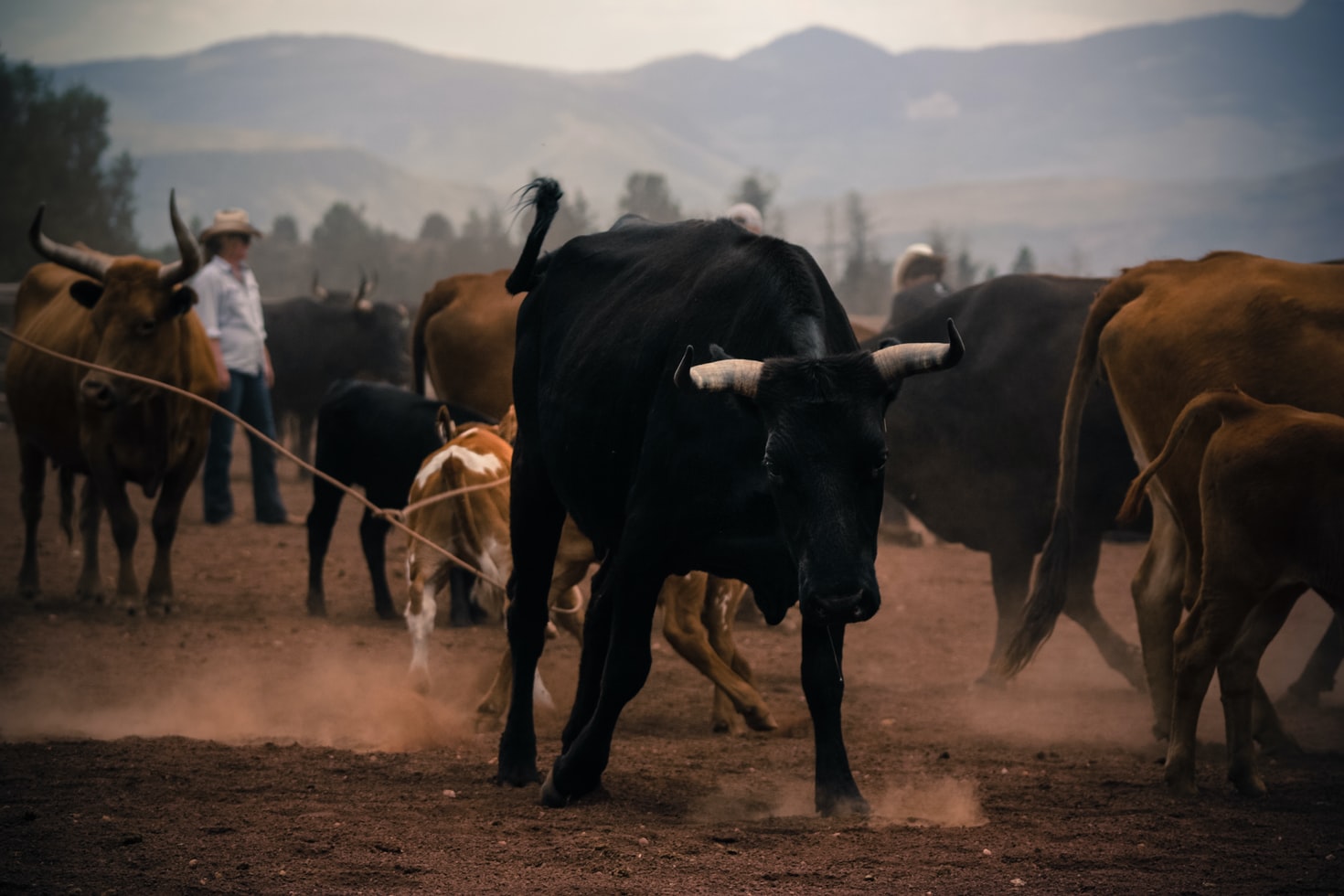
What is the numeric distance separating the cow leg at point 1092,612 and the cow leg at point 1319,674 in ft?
3.04

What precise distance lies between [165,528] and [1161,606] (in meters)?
6.06

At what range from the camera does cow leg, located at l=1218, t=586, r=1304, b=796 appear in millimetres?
4961

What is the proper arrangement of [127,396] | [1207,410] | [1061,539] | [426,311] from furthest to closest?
[426,311], [127,396], [1061,539], [1207,410]

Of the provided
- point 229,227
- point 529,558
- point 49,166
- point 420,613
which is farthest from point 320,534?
point 49,166

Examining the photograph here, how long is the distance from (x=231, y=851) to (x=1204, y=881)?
2655 mm

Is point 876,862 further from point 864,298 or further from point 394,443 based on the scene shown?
point 864,298

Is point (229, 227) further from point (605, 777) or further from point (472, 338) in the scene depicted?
point (605, 777)

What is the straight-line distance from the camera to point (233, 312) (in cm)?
1195

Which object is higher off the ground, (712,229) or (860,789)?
(712,229)

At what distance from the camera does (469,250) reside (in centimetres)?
7594

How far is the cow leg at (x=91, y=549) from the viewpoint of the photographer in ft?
30.1

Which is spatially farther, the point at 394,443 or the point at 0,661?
the point at 394,443

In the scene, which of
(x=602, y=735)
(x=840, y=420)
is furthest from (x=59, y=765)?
(x=840, y=420)

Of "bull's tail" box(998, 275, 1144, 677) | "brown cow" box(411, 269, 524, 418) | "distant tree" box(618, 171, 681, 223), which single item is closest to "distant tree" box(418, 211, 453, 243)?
"distant tree" box(618, 171, 681, 223)
